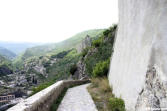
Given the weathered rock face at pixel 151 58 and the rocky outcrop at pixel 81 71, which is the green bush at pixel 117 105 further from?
the rocky outcrop at pixel 81 71

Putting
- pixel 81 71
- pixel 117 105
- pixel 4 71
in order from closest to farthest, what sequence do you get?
1. pixel 117 105
2. pixel 81 71
3. pixel 4 71

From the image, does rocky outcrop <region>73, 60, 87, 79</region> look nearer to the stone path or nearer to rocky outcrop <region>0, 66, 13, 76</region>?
the stone path

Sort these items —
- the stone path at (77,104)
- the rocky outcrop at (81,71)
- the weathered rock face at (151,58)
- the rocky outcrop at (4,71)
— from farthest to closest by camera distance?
the rocky outcrop at (4,71) < the rocky outcrop at (81,71) < the stone path at (77,104) < the weathered rock face at (151,58)

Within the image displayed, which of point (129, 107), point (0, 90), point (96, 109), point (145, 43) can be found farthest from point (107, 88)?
point (0, 90)

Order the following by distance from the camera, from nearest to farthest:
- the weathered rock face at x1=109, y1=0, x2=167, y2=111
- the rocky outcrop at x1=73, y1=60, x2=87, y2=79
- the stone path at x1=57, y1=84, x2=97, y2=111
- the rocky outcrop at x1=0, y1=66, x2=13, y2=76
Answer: the weathered rock face at x1=109, y1=0, x2=167, y2=111, the stone path at x1=57, y1=84, x2=97, y2=111, the rocky outcrop at x1=73, y1=60, x2=87, y2=79, the rocky outcrop at x1=0, y1=66, x2=13, y2=76

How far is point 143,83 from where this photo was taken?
145 inches

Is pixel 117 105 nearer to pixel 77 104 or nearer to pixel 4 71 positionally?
pixel 77 104

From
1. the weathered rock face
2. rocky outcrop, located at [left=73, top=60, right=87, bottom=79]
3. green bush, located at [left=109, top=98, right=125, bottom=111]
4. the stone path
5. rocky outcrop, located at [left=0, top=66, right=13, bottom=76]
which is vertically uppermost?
the weathered rock face

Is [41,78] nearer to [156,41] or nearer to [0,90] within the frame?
[0,90]

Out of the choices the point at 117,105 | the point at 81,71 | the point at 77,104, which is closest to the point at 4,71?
the point at 81,71

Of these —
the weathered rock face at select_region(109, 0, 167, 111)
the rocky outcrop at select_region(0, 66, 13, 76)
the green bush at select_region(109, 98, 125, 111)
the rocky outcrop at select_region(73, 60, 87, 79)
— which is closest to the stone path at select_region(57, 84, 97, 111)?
the green bush at select_region(109, 98, 125, 111)

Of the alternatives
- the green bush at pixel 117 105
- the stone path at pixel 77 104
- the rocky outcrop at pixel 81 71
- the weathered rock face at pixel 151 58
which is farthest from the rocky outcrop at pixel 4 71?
the weathered rock face at pixel 151 58

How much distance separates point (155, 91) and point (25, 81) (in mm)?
102964

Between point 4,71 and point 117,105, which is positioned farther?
point 4,71
